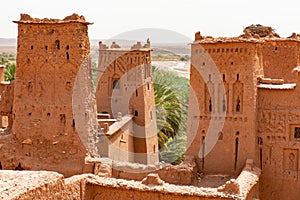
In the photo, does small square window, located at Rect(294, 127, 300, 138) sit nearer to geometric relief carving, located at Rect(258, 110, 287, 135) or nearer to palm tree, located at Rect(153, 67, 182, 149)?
geometric relief carving, located at Rect(258, 110, 287, 135)

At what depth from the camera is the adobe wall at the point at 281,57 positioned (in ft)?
68.1

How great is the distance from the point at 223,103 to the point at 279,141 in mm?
2362

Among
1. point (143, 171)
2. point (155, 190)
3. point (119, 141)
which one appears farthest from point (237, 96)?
point (119, 141)

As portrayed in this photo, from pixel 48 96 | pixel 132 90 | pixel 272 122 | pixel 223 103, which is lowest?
pixel 272 122

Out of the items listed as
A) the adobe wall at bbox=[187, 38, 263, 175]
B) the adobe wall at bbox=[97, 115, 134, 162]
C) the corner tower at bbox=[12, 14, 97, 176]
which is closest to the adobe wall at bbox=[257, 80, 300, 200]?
the adobe wall at bbox=[187, 38, 263, 175]

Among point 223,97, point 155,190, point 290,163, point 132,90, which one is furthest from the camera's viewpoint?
point 132,90

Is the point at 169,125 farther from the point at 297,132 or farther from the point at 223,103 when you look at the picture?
the point at 297,132

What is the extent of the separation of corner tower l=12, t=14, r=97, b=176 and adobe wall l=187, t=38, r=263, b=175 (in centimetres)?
439

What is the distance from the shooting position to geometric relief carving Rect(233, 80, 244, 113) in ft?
54.6

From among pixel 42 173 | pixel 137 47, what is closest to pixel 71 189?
pixel 42 173

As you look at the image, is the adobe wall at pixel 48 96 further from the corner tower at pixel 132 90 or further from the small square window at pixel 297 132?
the corner tower at pixel 132 90

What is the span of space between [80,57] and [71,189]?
670 cm

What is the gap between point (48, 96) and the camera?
17500 mm

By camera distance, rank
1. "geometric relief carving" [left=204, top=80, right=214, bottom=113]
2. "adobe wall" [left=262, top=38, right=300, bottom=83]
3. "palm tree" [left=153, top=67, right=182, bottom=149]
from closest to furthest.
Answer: "geometric relief carving" [left=204, top=80, right=214, bottom=113] < "adobe wall" [left=262, top=38, right=300, bottom=83] < "palm tree" [left=153, top=67, right=182, bottom=149]
